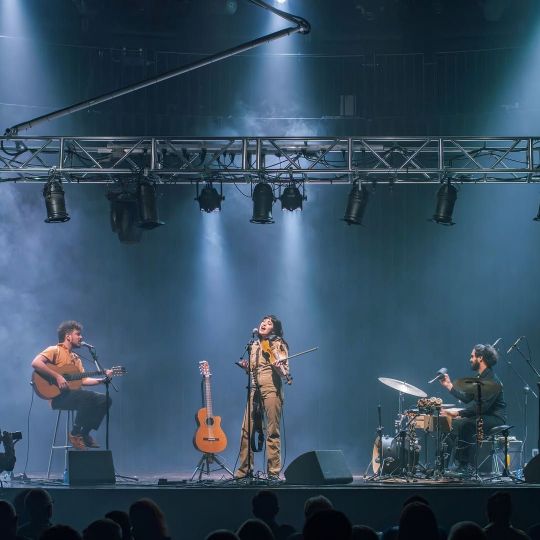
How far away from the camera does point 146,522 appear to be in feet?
18.3

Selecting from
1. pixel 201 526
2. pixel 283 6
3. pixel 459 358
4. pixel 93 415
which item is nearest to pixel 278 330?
pixel 93 415

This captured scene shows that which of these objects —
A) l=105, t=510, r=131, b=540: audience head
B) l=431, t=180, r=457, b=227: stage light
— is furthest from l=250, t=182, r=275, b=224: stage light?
l=105, t=510, r=131, b=540: audience head

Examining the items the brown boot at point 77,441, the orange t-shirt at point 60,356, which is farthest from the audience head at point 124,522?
the orange t-shirt at point 60,356

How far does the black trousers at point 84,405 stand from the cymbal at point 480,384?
4.67 meters

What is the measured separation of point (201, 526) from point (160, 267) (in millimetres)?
7367

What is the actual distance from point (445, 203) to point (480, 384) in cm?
Result: 239

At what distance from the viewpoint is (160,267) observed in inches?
612

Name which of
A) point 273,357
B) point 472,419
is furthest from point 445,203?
point 273,357

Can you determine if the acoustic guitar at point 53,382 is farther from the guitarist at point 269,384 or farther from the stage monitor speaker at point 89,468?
the stage monitor speaker at point 89,468

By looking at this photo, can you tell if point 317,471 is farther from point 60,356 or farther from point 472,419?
point 60,356

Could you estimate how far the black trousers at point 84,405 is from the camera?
11.7 meters

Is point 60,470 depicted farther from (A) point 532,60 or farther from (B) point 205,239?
(A) point 532,60

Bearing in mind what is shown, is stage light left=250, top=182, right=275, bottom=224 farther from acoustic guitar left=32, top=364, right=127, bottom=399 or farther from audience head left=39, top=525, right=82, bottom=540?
audience head left=39, top=525, right=82, bottom=540

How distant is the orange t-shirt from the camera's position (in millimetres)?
11867
